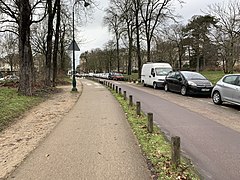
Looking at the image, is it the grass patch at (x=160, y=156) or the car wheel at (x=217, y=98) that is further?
the car wheel at (x=217, y=98)

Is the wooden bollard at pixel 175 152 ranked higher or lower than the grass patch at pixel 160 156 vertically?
higher

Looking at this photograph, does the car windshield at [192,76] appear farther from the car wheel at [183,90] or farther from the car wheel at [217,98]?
the car wheel at [217,98]

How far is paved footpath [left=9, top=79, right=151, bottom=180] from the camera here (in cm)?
452

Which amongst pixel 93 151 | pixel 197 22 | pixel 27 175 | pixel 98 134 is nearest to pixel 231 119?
pixel 98 134

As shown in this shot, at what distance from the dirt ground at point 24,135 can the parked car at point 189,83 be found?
28.8 ft

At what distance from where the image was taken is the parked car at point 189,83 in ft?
55.4

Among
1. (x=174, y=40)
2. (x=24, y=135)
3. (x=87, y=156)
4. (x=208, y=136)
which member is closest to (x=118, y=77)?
(x=174, y=40)

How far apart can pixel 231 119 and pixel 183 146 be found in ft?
13.4

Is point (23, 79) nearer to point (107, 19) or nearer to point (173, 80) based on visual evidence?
point (173, 80)

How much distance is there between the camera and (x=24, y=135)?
293 inches

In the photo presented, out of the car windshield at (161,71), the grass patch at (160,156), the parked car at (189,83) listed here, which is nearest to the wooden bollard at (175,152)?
the grass patch at (160,156)

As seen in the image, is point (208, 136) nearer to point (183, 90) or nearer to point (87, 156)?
point (87, 156)

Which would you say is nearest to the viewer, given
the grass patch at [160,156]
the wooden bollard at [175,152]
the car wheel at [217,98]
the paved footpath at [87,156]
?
the grass patch at [160,156]

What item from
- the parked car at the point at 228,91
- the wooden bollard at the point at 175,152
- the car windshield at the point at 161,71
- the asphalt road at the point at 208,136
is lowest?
the asphalt road at the point at 208,136
